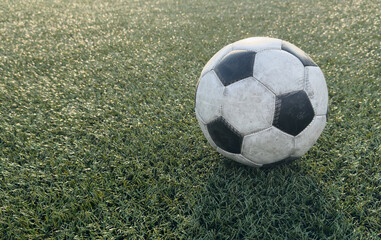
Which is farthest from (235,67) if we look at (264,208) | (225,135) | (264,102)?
(264,208)

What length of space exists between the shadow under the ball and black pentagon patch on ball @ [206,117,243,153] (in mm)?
287

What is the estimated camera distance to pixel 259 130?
157 centimetres

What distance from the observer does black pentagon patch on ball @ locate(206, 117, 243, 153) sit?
1.64 meters

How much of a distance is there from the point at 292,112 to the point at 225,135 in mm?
435

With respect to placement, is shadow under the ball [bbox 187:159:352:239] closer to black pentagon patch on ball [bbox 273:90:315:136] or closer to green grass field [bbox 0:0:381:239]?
green grass field [bbox 0:0:381:239]

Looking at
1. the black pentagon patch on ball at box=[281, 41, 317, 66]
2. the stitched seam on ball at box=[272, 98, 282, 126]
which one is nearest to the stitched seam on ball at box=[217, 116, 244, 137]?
the stitched seam on ball at box=[272, 98, 282, 126]

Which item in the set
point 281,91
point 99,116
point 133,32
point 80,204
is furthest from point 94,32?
point 281,91

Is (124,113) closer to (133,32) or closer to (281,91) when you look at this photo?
(281,91)

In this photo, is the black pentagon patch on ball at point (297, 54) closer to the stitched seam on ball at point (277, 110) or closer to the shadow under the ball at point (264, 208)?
the stitched seam on ball at point (277, 110)

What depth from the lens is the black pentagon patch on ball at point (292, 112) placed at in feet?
5.07

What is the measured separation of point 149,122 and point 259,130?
4.18ft

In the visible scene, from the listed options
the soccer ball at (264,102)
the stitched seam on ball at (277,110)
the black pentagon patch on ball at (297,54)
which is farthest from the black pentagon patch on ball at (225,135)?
the black pentagon patch on ball at (297,54)

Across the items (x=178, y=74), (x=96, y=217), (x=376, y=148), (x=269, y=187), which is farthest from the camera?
(x=178, y=74)

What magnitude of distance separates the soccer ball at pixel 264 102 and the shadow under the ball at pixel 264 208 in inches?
7.3
